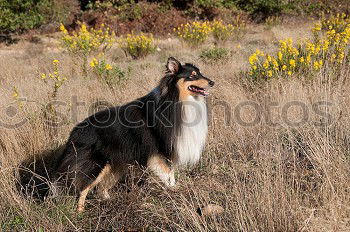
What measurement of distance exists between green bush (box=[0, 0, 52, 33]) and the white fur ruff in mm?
14158

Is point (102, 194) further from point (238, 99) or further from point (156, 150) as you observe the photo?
point (238, 99)

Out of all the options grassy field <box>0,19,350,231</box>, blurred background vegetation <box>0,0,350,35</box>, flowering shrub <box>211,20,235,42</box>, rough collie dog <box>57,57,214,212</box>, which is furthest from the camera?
blurred background vegetation <box>0,0,350,35</box>

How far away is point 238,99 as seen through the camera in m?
5.27

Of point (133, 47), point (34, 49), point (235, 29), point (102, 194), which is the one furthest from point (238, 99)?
point (34, 49)

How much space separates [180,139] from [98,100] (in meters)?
2.55

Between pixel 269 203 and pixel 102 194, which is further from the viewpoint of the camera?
pixel 102 194

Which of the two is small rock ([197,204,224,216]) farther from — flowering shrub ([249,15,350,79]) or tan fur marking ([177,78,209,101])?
flowering shrub ([249,15,350,79])

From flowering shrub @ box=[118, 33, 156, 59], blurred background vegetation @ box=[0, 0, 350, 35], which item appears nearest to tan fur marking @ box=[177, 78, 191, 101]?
flowering shrub @ box=[118, 33, 156, 59]

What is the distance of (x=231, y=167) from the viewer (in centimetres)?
334

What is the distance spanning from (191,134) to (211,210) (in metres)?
1.28

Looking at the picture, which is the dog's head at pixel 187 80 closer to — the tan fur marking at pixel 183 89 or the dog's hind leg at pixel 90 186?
the tan fur marking at pixel 183 89

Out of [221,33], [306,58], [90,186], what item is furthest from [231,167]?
[221,33]

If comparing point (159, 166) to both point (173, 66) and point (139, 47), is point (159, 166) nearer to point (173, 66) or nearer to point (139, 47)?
point (173, 66)

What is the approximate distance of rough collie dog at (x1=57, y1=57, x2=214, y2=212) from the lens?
3438mm
